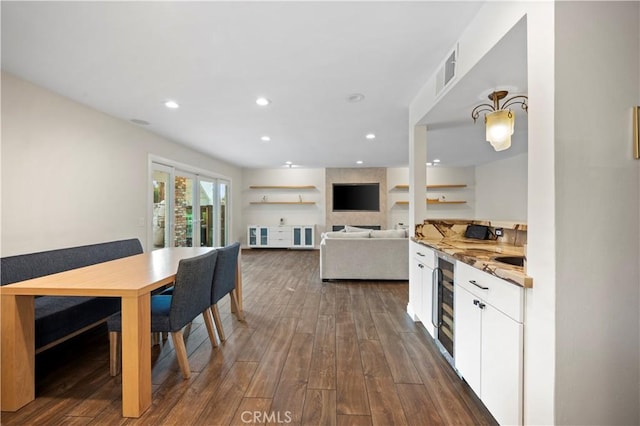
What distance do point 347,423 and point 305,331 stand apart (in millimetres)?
1172

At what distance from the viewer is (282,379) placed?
1880mm

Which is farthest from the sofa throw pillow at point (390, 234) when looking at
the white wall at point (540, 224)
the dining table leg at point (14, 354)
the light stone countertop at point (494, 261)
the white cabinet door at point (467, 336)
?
the dining table leg at point (14, 354)

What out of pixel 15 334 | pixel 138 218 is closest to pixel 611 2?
pixel 15 334

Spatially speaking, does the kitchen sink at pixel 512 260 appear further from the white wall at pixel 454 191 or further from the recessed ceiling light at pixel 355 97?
the white wall at pixel 454 191

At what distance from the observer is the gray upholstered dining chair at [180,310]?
1816 mm

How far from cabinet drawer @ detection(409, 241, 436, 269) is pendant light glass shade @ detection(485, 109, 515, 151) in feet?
3.40

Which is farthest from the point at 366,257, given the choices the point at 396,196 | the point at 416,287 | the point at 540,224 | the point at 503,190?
the point at 503,190

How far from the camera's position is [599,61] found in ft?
3.65

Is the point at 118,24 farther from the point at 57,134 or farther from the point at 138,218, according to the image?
the point at 138,218

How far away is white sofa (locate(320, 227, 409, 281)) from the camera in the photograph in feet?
14.4

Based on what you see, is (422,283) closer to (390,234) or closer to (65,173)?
(390,234)

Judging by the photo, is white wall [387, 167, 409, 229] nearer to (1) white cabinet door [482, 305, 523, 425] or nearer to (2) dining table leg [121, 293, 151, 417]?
(1) white cabinet door [482, 305, 523, 425]

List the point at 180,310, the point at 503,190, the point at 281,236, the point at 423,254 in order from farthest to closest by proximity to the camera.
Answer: the point at 281,236 < the point at 503,190 < the point at 423,254 < the point at 180,310

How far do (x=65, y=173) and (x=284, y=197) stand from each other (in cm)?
549
